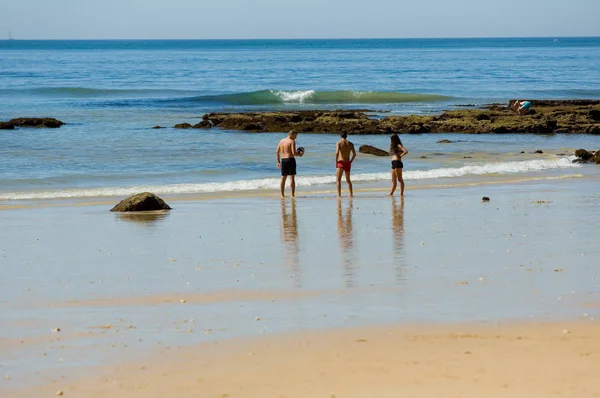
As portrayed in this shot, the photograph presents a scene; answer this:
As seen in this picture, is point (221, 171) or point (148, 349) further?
point (221, 171)

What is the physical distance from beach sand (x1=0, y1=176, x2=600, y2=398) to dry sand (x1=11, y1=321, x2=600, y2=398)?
2 cm

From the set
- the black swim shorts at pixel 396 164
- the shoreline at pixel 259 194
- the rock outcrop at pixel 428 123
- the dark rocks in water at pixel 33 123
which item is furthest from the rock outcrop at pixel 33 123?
the black swim shorts at pixel 396 164

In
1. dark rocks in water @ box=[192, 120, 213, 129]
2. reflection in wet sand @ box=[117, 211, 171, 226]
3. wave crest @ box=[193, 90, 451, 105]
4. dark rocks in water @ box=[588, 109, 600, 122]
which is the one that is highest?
reflection in wet sand @ box=[117, 211, 171, 226]

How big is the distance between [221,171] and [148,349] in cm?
1562

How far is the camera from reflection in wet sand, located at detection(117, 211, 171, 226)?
44.8ft

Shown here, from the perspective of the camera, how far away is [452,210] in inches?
567

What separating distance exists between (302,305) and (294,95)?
46.1m

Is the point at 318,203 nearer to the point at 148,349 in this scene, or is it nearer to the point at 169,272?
the point at 169,272

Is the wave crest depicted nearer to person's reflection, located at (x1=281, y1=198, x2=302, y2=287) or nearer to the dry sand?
person's reflection, located at (x1=281, y1=198, x2=302, y2=287)

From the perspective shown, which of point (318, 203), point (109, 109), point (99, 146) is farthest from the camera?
point (109, 109)

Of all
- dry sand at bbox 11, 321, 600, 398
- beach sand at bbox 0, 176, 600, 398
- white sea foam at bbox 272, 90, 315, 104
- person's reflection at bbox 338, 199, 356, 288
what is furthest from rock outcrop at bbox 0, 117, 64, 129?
dry sand at bbox 11, 321, 600, 398

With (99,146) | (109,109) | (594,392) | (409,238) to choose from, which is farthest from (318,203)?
(109,109)

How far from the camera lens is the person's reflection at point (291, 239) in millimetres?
9735

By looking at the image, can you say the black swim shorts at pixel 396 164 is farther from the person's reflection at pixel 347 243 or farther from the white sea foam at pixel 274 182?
the white sea foam at pixel 274 182
